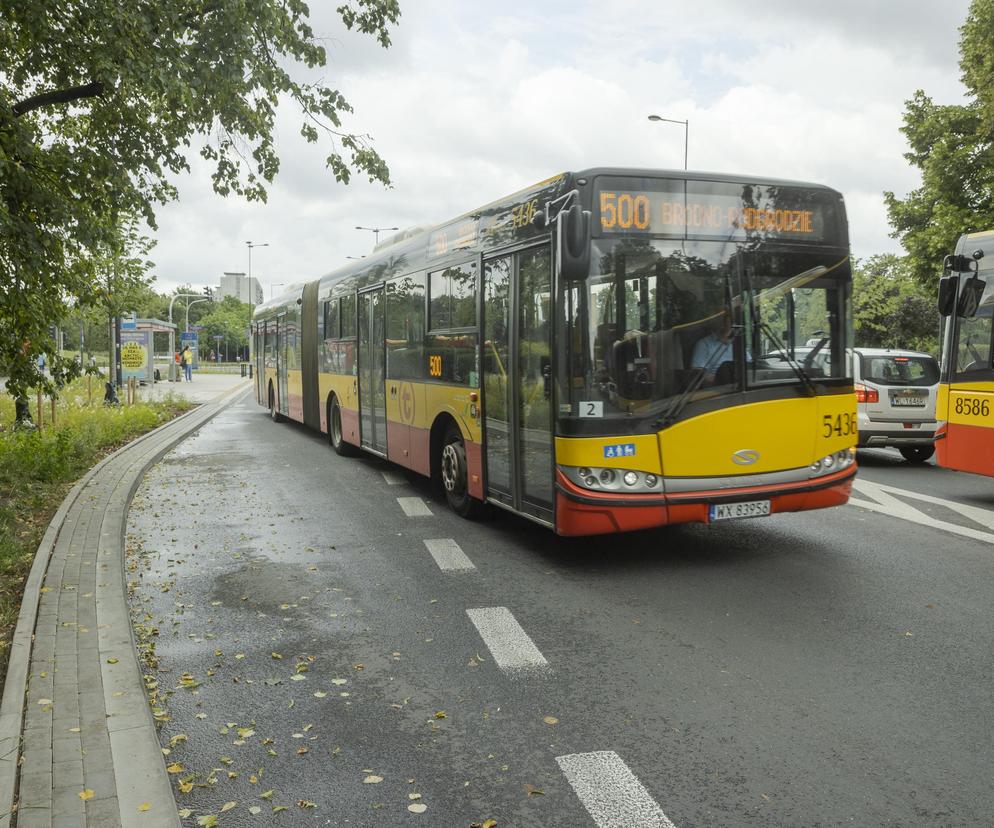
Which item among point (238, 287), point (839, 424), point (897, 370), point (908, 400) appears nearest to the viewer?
point (839, 424)

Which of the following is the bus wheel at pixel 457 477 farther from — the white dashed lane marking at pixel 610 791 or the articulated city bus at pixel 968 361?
the articulated city bus at pixel 968 361

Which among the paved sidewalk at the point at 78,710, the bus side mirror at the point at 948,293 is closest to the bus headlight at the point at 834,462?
the bus side mirror at the point at 948,293

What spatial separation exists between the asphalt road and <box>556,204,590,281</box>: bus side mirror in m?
2.25

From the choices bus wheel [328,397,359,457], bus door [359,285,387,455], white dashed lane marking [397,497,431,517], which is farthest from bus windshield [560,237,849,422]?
bus wheel [328,397,359,457]

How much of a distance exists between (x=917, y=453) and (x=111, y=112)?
11.9 meters

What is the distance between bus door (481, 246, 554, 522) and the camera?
7.02 metres

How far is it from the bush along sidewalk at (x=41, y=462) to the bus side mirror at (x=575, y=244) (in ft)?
13.5

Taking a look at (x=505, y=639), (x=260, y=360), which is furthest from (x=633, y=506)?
(x=260, y=360)

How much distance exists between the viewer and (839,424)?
7.29m

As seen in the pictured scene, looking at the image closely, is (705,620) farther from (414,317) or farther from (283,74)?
(283,74)

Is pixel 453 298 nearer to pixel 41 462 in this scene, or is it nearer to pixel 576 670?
pixel 576 670

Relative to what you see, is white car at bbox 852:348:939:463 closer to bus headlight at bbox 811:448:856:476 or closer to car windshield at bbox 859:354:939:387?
car windshield at bbox 859:354:939:387

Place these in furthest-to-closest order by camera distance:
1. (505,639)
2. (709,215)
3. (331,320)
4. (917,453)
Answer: (331,320)
(917,453)
(709,215)
(505,639)

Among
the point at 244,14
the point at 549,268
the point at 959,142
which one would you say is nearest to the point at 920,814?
the point at 549,268
